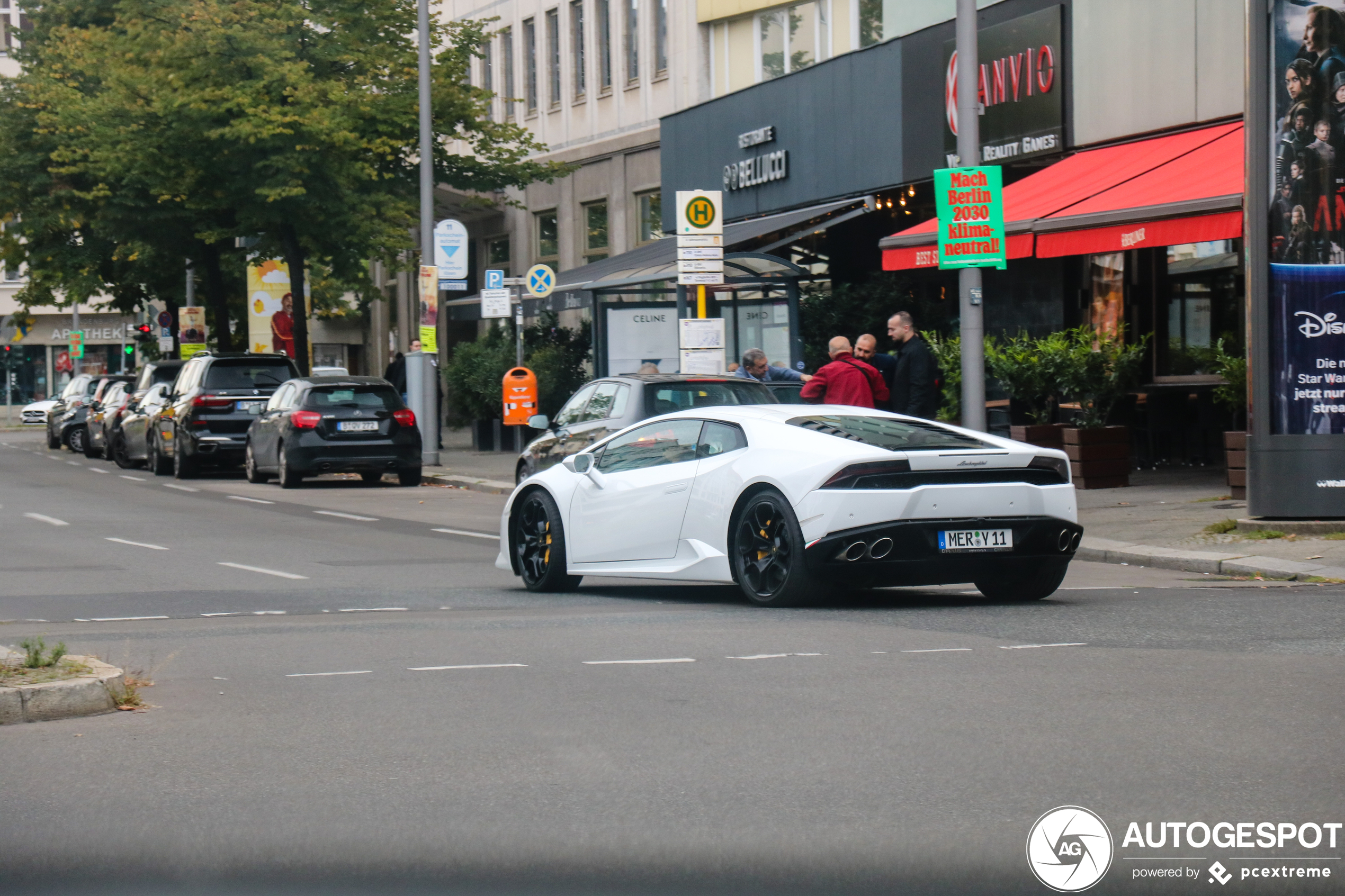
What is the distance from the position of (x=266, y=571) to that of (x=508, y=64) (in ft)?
112

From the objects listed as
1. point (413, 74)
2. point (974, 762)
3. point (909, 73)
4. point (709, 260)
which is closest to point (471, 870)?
point (974, 762)

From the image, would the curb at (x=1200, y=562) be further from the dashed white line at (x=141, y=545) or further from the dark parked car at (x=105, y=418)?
the dark parked car at (x=105, y=418)

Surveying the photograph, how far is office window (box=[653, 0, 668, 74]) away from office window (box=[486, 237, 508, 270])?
968 cm

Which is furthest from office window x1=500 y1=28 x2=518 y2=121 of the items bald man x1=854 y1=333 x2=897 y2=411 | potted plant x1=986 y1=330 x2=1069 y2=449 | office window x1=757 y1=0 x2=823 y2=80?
bald man x1=854 y1=333 x2=897 y2=411

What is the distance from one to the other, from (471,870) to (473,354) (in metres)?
30.9

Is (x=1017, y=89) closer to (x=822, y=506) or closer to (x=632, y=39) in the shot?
(x=822, y=506)

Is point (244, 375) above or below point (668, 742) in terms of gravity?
above

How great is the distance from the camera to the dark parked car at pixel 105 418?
36281mm

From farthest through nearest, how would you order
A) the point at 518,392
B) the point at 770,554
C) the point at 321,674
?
the point at 518,392
the point at 770,554
the point at 321,674

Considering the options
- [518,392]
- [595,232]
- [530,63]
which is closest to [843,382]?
[518,392]

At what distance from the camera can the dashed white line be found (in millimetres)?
16781

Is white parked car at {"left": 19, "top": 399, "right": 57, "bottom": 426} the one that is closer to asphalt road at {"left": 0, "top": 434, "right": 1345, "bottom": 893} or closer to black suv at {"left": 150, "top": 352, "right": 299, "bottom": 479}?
black suv at {"left": 150, "top": 352, "right": 299, "bottom": 479}

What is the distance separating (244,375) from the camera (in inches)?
1155

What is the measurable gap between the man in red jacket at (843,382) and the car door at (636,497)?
4834mm
